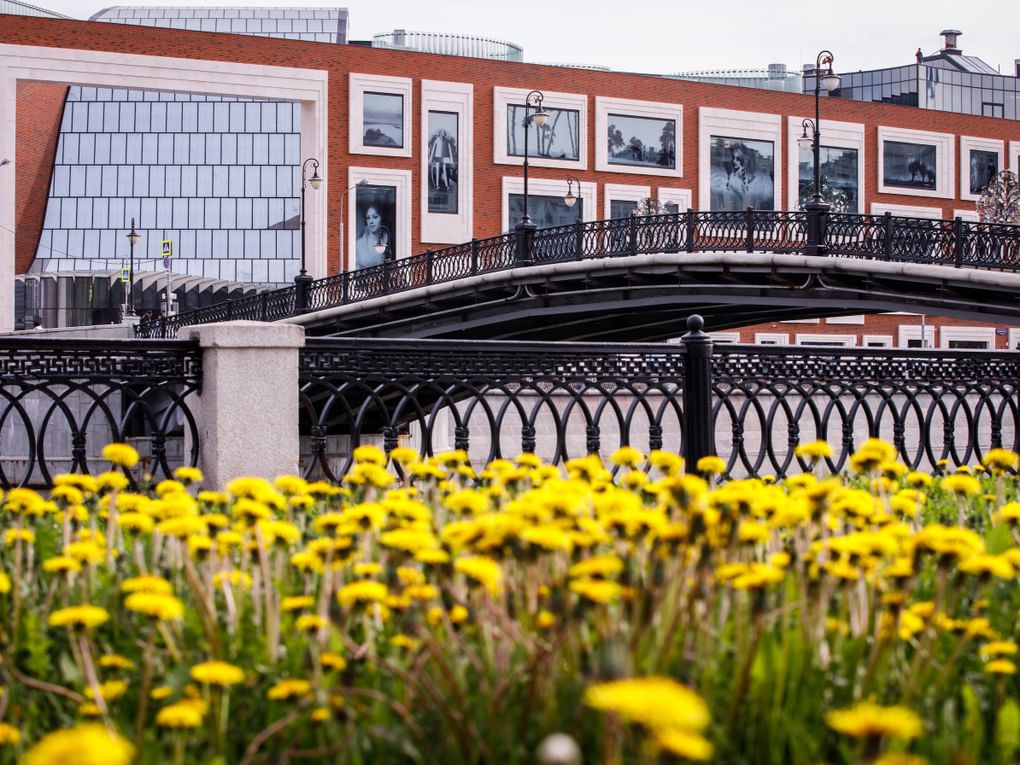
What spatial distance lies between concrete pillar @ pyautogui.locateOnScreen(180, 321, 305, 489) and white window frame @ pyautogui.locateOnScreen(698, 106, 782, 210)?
4947 centimetres

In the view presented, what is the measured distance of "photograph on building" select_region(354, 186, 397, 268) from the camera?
51.0 meters

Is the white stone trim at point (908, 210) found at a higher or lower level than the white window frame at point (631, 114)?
lower

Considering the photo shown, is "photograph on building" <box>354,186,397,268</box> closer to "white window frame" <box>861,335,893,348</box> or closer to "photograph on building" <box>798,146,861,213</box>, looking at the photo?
"photograph on building" <box>798,146,861,213</box>

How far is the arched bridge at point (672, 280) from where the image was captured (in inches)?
990

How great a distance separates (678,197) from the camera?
5675 centimetres

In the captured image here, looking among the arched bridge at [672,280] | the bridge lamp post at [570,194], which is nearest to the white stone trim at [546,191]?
the bridge lamp post at [570,194]

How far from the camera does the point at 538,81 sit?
177 feet

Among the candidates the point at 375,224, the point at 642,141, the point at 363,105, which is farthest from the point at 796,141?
the point at 375,224

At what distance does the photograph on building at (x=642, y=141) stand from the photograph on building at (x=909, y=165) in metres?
12.0

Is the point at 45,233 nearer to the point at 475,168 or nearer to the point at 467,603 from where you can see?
the point at 475,168

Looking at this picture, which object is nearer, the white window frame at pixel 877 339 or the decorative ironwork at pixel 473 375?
the decorative ironwork at pixel 473 375

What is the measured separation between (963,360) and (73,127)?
246 feet

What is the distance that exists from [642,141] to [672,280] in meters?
28.6

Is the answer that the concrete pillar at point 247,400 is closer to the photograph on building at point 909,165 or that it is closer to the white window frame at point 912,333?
the white window frame at point 912,333
